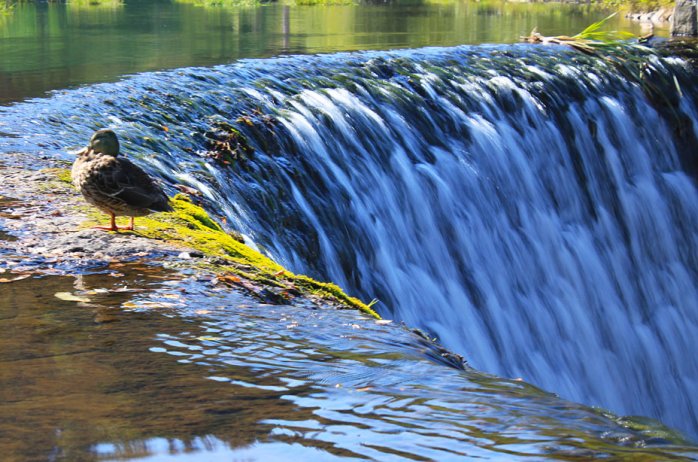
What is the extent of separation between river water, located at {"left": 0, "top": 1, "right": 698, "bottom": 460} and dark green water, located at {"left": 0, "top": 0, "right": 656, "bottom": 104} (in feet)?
7.95

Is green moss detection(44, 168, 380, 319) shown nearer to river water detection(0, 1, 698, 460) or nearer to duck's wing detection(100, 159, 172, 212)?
duck's wing detection(100, 159, 172, 212)

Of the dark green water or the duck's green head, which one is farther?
the dark green water

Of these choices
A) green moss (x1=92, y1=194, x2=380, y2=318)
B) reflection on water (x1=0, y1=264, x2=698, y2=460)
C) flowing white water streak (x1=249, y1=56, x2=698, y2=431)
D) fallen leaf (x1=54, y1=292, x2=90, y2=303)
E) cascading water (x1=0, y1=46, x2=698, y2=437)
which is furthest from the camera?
flowing white water streak (x1=249, y1=56, x2=698, y2=431)

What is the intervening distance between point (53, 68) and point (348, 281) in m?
7.89

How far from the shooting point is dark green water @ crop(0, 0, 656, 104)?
15.2 metres

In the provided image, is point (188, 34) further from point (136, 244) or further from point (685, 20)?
point (136, 244)

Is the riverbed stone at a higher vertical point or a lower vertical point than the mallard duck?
higher

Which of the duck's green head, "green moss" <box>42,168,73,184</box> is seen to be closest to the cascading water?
"green moss" <box>42,168,73,184</box>

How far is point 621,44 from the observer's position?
18859 millimetres

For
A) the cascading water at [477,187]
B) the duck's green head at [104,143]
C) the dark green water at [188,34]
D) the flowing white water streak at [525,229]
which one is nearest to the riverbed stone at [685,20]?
the dark green water at [188,34]

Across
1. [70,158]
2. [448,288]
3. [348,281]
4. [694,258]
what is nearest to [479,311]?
[448,288]

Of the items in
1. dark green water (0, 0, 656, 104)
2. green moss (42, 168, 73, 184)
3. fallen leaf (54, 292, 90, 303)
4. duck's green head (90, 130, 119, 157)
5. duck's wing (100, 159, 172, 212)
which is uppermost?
dark green water (0, 0, 656, 104)

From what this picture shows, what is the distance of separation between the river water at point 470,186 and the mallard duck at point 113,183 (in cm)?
102

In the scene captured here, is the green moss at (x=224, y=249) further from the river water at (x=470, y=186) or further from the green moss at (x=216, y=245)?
the river water at (x=470, y=186)
